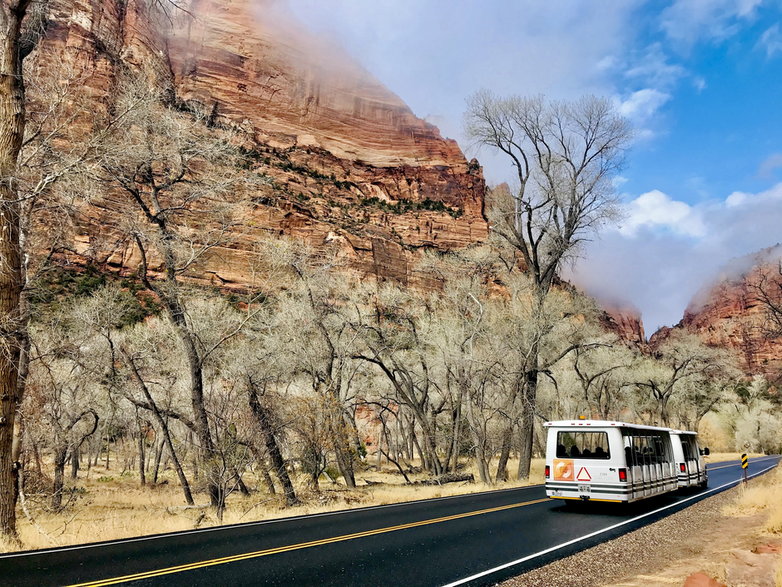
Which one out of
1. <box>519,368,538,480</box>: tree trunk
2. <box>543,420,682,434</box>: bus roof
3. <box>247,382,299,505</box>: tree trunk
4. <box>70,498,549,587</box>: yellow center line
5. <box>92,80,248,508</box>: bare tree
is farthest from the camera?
<box>519,368,538,480</box>: tree trunk

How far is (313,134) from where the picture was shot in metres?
137

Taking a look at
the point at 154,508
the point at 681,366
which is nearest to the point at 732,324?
the point at 681,366

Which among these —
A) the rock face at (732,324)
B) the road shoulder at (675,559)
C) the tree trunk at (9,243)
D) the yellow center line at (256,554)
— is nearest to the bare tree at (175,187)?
the tree trunk at (9,243)

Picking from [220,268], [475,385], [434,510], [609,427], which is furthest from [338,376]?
[220,268]

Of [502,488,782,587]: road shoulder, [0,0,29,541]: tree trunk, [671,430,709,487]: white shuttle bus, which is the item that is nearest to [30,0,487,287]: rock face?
[671,430,709,487]: white shuttle bus

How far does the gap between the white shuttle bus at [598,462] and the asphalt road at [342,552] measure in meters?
0.70

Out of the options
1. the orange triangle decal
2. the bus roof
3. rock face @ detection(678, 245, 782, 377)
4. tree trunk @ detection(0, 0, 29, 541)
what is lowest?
the orange triangle decal

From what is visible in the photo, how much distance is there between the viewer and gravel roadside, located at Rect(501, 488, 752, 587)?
6973 mm

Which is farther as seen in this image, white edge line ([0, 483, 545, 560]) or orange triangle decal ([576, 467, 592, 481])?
orange triangle decal ([576, 467, 592, 481])

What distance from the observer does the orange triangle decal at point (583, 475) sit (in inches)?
545

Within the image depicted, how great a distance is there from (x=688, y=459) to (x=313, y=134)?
131m

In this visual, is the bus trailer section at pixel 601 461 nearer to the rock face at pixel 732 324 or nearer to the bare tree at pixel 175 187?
the bare tree at pixel 175 187

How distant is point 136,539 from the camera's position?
30.8ft

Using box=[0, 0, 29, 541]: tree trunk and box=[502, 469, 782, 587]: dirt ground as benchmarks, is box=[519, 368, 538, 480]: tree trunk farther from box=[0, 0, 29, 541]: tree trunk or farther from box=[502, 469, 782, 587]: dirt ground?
box=[0, 0, 29, 541]: tree trunk
